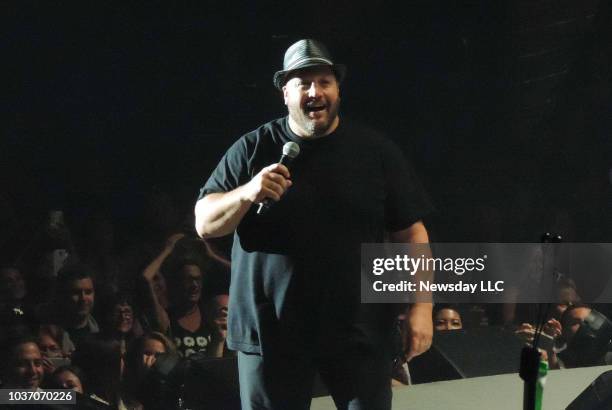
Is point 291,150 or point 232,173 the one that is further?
point 232,173

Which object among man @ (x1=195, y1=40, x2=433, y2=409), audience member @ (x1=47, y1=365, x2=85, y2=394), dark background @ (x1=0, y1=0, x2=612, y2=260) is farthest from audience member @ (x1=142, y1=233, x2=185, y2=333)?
man @ (x1=195, y1=40, x2=433, y2=409)

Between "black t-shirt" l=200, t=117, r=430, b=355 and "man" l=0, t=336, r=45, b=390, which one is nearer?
"black t-shirt" l=200, t=117, r=430, b=355

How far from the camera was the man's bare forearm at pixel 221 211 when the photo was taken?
1947 mm

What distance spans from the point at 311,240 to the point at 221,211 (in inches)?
8.1

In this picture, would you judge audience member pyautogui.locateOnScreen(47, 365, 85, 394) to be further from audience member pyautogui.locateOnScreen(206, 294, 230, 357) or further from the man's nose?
the man's nose

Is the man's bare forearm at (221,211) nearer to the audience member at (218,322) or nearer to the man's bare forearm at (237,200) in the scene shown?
the man's bare forearm at (237,200)

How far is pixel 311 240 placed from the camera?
2.05m

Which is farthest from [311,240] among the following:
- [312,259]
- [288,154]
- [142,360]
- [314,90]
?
[142,360]

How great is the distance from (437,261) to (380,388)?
4.48ft

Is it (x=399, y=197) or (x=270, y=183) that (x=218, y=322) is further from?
(x=270, y=183)

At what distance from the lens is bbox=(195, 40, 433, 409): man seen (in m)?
2.05

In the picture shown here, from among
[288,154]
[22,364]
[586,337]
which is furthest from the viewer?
[586,337]

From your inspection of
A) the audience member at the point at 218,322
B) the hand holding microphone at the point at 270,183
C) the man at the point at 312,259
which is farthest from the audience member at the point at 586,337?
the hand holding microphone at the point at 270,183

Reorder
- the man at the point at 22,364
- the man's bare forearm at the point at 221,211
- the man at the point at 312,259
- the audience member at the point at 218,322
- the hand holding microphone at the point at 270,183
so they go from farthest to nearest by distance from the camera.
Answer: the audience member at the point at 218,322 → the man at the point at 22,364 → the man at the point at 312,259 → the man's bare forearm at the point at 221,211 → the hand holding microphone at the point at 270,183
